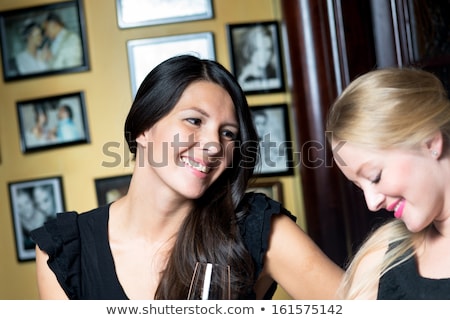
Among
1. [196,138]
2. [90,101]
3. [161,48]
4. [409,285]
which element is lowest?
[409,285]

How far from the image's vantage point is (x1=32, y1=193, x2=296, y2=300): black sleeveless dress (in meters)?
1.17

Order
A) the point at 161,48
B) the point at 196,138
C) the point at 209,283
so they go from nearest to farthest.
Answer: the point at 209,283 < the point at 196,138 < the point at 161,48

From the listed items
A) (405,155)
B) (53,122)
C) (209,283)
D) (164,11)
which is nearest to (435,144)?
(405,155)

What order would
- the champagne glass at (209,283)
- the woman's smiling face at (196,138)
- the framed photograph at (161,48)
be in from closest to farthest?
the champagne glass at (209,283) → the woman's smiling face at (196,138) → the framed photograph at (161,48)

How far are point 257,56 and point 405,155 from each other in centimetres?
105

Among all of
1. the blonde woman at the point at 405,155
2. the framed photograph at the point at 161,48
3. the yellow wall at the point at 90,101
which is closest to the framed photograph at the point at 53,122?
the yellow wall at the point at 90,101

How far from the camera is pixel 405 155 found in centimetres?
88

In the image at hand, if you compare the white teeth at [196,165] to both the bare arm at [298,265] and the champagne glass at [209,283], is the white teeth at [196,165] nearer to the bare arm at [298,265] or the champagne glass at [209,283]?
the bare arm at [298,265]

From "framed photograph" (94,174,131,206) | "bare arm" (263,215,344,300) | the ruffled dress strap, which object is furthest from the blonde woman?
"framed photograph" (94,174,131,206)

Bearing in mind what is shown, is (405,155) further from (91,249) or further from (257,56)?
(257,56)

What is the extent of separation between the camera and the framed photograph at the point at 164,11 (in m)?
1.85

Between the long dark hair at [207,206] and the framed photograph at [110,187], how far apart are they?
0.69 m

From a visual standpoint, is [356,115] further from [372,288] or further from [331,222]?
[331,222]
